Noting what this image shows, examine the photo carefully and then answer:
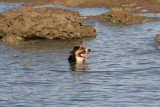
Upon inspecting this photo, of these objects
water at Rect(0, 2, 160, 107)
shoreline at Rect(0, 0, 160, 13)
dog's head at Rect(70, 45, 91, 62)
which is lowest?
water at Rect(0, 2, 160, 107)

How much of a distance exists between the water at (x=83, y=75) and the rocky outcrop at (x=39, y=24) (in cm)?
69

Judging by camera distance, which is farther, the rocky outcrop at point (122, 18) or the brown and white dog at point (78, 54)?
the rocky outcrop at point (122, 18)

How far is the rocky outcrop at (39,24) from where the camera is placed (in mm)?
23047

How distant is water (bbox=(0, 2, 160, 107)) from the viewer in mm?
10461

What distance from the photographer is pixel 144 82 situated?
1241 cm

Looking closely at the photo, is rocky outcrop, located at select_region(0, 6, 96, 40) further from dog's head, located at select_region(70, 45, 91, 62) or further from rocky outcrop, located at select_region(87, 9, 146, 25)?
rocky outcrop, located at select_region(87, 9, 146, 25)

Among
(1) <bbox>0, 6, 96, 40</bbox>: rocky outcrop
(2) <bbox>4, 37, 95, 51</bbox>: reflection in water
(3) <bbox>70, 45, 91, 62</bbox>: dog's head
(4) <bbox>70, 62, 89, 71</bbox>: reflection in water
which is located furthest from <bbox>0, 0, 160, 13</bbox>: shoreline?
(4) <bbox>70, 62, 89, 71</bbox>: reflection in water

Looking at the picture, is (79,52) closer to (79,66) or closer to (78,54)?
(78,54)

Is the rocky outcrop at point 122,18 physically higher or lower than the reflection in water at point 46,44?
higher

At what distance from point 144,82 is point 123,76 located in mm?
1250

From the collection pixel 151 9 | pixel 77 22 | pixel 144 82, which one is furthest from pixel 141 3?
pixel 144 82

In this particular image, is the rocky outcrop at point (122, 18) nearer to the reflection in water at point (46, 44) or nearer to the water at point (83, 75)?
the water at point (83, 75)

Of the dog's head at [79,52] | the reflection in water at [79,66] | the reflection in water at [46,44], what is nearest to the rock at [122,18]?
the reflection in water at [46,44]

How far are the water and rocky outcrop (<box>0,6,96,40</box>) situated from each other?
2.26 feet
